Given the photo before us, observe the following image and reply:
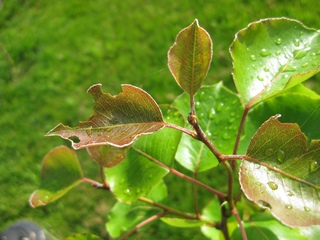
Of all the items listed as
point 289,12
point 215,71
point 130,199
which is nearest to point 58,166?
point 130,199

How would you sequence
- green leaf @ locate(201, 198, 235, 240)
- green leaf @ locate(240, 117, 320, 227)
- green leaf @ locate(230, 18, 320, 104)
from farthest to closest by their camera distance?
green leaf @ locate(201, 198, 235, 240), green leaf @ locate(230, 18, 320, 104), green leaf @ locate(240, 117, 320, 227)

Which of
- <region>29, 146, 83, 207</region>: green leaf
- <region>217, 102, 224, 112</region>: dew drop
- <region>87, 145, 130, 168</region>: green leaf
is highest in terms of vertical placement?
<region>217, 102, 224, 112</region>: dew drop

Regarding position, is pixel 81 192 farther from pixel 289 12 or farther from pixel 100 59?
pixel 289 12

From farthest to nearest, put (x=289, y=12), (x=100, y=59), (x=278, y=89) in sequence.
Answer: (x=100, y=59), (x=289, y=12), (x=278, y=89)

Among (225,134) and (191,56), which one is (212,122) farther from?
(191,56)

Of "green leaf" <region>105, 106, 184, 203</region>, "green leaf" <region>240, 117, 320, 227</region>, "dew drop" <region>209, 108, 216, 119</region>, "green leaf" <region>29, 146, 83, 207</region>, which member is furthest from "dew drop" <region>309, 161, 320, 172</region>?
"green leaf" <region>29, 146, 83, 207</region>

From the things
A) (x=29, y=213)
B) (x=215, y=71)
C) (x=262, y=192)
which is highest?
(x=262, y=192)

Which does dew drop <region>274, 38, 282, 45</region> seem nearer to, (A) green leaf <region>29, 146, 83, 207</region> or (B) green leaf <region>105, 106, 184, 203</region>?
(B) green leaf <region>105, 106, 184, 203</region>
